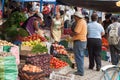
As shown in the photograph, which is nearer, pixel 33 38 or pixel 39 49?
pixel 39 49

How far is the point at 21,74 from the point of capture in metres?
9.23

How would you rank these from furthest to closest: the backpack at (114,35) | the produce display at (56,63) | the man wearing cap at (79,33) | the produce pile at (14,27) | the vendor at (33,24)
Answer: the vendor at (33,24) < the backpack at (114,35) < the produce pile at (14,27) < the produce display at (56,63) < the man wearing cap at (79,33)

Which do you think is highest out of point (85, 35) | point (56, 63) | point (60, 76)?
point (85, 35)

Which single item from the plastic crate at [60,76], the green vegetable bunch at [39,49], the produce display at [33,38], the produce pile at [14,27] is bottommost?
the plastic crate at [60,76]

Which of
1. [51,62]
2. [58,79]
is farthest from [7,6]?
[58,79]

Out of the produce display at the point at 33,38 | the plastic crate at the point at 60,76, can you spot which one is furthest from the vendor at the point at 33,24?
the plastic crate at the point at 60,76

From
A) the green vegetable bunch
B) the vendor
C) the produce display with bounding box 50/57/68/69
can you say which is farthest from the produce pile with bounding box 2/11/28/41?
the produce display with bounding box 50/57/68/69

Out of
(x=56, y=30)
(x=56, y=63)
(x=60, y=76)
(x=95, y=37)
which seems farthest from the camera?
(x=56, y=30)

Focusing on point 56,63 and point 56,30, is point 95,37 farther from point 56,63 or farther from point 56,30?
point 56,30

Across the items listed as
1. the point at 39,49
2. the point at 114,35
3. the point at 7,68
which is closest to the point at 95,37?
the point at 114,35

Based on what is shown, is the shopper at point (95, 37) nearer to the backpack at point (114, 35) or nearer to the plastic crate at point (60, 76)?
the backpack at point (114, 35)

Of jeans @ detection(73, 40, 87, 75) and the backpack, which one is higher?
the backpack

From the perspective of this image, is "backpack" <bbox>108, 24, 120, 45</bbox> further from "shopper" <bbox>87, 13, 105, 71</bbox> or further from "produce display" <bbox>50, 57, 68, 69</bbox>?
"produce display" <bbox>50, 57, 68, 69</bbox>

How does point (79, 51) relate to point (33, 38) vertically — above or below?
below
